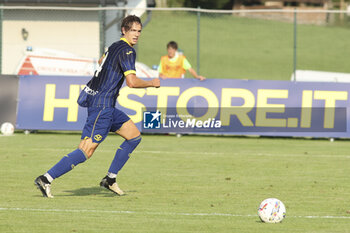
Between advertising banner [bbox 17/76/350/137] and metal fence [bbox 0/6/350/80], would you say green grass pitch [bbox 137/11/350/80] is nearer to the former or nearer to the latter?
metal fence [bbox 0/6/350/80]

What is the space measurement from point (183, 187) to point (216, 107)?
795cm

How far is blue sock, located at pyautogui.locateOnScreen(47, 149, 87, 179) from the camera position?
10266mm

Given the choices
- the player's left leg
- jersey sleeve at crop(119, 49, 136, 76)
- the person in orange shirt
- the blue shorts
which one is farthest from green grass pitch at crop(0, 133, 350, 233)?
the person in orange shirt

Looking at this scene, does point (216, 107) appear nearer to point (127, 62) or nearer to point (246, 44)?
point (127, 62)

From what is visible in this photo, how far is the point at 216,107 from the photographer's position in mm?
19656

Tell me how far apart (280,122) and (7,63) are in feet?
51.1

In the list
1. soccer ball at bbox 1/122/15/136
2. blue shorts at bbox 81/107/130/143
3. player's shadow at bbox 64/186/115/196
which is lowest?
soccer ball at bbox 1/122/15/136

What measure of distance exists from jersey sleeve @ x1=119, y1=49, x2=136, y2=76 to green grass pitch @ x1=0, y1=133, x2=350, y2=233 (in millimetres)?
1635

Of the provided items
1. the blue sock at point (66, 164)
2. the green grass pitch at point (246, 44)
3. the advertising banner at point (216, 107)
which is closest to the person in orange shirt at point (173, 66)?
the advertising banner at point (216, 107)

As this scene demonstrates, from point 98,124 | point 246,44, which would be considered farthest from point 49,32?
point 98,124

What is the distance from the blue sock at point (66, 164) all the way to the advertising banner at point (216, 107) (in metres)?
9.31

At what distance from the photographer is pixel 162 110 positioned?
64.7 feet

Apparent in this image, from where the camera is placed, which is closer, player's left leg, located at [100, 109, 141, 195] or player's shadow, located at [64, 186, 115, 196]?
player's left leg, located at [100, 109, 141, 195]

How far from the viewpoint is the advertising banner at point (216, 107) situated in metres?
19.5
